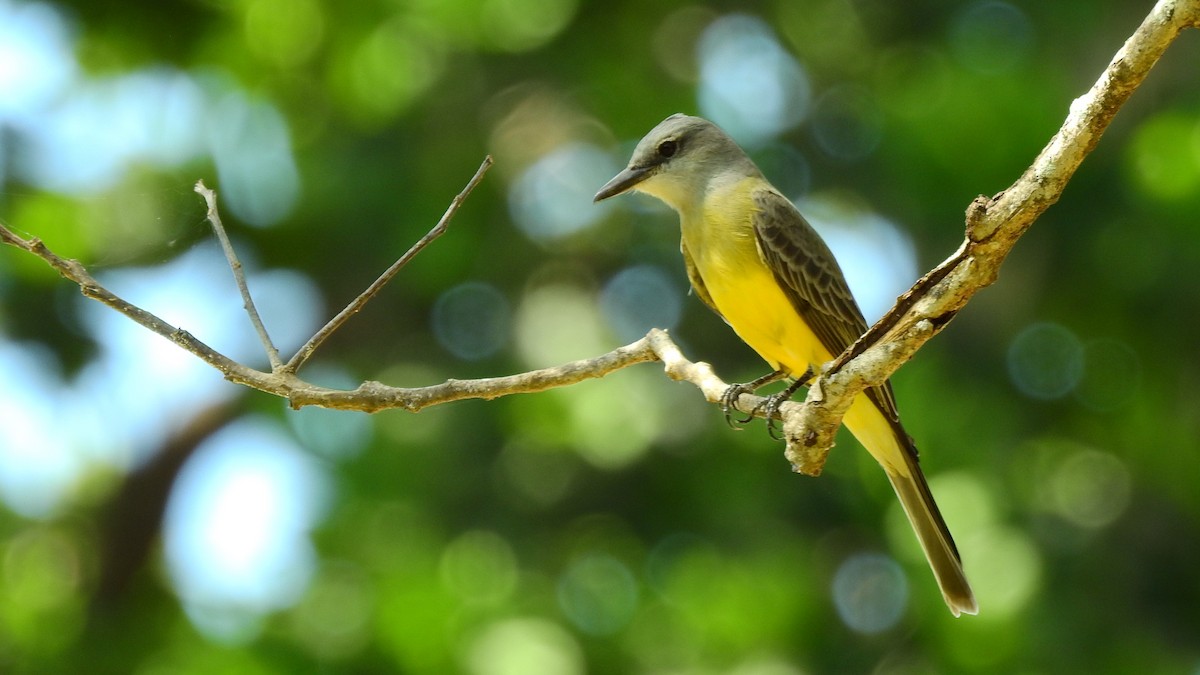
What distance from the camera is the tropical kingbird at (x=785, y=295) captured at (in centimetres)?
413

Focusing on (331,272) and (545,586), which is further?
(331,272)

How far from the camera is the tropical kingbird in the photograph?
13.6 ft

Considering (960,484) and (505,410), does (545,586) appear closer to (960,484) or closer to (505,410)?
(505,410)

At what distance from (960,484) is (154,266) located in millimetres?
3789

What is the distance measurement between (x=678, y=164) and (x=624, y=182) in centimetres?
21

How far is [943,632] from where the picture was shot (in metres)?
5.89

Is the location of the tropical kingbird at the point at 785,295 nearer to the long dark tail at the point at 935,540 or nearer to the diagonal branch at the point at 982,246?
the long dark tail at the point at 935,540

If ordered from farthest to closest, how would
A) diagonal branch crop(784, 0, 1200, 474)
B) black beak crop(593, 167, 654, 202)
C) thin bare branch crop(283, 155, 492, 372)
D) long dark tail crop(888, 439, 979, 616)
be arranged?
black beak crop(593, 167, 654, 202) → long dark tail crop(888, 439, 979, 616) → thin bare branch crop(283, 155, 492, 372) → diagonal branch crop(784, 0, 1200, 474)

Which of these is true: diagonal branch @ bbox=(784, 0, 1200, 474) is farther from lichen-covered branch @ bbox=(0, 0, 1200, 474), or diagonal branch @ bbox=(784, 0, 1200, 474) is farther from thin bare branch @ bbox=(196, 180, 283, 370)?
thin bare branch @ bbox=(196, 180, 283, 370)

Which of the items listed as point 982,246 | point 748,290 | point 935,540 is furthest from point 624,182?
point 982,246

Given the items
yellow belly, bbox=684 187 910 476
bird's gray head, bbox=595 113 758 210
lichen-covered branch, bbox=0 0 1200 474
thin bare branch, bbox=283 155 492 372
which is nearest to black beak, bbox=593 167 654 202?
bird's gray head, bbox=595 113 758 210

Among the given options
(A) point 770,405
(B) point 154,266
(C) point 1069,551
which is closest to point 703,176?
(A) point 770,405

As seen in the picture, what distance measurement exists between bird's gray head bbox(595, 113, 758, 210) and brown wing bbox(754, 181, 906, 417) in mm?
253

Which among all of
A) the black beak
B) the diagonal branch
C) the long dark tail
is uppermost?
the black beak
